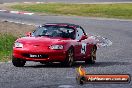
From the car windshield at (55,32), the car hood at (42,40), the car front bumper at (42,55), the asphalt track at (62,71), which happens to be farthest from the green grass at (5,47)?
the car front bumper at (42,55)

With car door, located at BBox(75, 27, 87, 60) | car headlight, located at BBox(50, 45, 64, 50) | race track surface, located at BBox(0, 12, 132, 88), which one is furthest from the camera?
car door, located at BBox(75, 27, 87, 60)

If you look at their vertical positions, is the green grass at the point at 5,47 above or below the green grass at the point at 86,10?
above

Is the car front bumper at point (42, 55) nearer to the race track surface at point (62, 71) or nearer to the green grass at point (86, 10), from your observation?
the race track surface at point (62, 71)

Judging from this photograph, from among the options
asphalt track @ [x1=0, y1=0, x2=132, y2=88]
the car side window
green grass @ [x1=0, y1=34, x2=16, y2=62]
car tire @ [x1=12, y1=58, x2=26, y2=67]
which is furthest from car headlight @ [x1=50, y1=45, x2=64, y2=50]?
green grass @ [x1=0, y1=34, x2=16, y2=62]

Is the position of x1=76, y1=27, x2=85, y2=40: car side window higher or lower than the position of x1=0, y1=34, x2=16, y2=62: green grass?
higher

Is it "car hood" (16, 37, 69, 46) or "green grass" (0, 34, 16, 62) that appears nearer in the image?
"car hood" (16, 37, 69, 46)

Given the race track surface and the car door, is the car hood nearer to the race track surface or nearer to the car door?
the race track surface

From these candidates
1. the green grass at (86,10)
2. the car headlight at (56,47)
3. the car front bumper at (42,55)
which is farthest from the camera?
the green grass at (86,10)

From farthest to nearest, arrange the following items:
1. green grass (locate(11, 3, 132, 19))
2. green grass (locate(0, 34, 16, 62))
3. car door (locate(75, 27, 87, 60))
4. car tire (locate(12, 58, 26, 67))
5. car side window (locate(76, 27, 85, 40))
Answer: green grass (locate(11, 3, 132, 19)), green grass (locate(0, 34, 16, 62)), car side window (locate(76, 27, 85, 40)), car door (locate(75, 27, 87, 60)), car tire (locate(12, 58, 26, 67))

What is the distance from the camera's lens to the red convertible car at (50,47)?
1723cm

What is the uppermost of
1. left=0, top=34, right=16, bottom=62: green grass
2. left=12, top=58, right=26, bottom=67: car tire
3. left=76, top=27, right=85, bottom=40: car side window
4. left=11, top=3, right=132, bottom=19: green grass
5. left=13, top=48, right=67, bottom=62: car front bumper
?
left=76, top=27, right=85, bottom=40: car side window

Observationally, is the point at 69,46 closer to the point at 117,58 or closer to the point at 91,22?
the point at 117,58

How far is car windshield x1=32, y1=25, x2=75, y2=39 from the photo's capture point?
730 inches

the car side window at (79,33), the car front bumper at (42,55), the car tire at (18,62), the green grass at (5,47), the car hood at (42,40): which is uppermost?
the car hood at (42,40)
